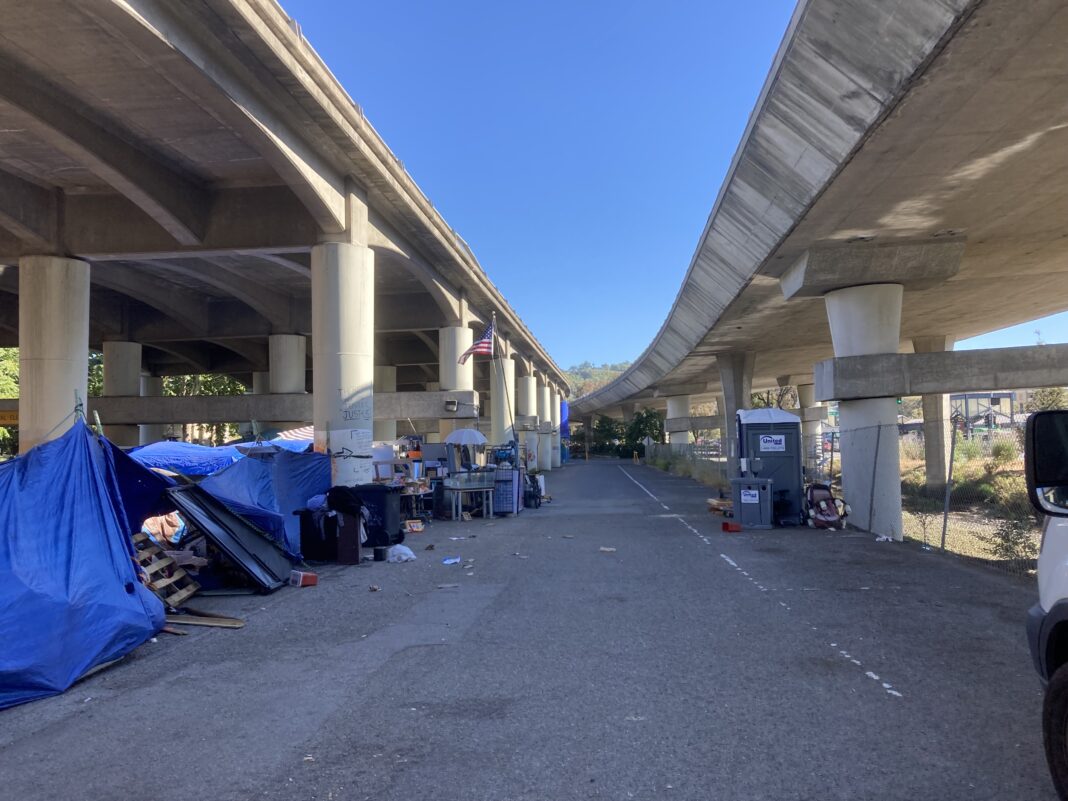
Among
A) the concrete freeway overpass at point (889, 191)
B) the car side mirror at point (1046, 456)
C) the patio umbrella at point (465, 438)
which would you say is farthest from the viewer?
the patio umbrella at point (465, 438)

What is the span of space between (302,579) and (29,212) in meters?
13.4

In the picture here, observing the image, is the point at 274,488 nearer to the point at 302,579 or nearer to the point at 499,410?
the point at 302,579

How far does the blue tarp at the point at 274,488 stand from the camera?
10883 mm

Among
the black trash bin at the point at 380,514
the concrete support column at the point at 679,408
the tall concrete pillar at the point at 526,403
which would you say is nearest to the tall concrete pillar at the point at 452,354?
the black trash bin at the point at 380,514

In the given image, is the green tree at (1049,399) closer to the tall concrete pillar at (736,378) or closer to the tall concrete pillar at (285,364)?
the tall concrete pillar at (736,378)

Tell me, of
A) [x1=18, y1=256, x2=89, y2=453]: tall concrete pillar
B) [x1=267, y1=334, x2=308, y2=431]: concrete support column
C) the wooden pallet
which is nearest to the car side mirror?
the wooden pallet

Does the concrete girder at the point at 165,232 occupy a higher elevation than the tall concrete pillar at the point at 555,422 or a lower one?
higher

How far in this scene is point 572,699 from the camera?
5.86 m

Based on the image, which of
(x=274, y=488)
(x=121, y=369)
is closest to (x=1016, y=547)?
(x=274, y=488)

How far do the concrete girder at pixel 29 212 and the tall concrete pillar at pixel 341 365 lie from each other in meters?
6.57

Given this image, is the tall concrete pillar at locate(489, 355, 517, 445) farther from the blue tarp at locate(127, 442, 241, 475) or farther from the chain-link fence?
the blue tarp at locate(127, 442, 241, 475)

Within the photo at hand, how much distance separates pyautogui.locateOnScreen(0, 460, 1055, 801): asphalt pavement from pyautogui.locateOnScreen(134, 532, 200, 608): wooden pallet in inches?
15.1

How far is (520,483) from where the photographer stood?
22594mm

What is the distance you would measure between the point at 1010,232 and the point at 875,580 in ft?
31.1
